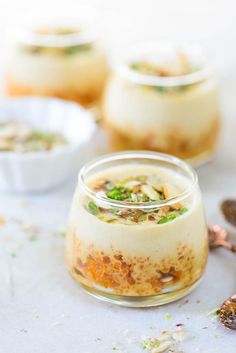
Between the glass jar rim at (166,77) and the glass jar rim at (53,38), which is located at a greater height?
the glass jar rim at (166,77)

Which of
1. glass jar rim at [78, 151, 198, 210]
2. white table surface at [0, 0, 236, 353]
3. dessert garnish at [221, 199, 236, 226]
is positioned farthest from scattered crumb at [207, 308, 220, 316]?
dessert garnish at [221, 199, 236, 226]

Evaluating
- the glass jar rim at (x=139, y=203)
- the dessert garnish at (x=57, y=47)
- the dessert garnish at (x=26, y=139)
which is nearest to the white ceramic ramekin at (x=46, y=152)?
the dessert garnish at (x=26, y=139)

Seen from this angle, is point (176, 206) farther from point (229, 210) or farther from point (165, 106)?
point (165, 106)

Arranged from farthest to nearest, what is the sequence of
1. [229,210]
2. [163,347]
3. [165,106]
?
1. [165,106]
2. [229,210]
3. [163,347]

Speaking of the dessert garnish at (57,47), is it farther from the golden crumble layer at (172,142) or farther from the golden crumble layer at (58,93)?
the golden crumble layer at (172,142)

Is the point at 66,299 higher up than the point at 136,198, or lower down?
lower down

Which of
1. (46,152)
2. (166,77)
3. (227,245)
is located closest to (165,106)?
(166,77)

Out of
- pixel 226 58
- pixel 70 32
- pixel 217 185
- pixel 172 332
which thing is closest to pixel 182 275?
pixel 172 332
